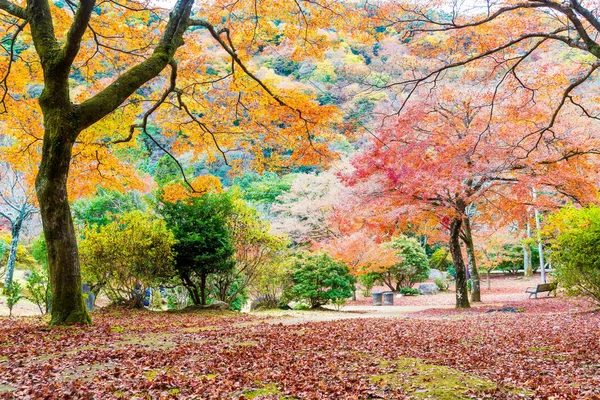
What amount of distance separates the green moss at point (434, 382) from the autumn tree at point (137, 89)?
13.1 ft

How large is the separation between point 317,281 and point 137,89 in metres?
9.36

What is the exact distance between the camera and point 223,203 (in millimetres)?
11695

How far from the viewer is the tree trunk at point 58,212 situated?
15.8 ft

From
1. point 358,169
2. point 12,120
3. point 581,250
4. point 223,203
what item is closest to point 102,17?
point 12,120

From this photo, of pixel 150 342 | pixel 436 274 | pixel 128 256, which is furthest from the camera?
pixel 436 274

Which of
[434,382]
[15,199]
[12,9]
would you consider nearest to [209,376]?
[434,382]

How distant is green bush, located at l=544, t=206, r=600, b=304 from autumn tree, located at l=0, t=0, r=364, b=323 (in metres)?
5.65

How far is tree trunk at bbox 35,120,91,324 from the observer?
4.81m

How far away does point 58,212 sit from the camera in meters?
4.86

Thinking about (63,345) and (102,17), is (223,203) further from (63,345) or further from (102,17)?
(63,345)

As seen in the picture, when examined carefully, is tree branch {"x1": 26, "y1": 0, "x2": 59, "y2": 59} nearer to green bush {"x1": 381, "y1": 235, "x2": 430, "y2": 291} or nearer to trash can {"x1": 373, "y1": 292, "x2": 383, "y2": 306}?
trash can {"x1": 373, "y1": 292, "x2": 383, "y2": 306}

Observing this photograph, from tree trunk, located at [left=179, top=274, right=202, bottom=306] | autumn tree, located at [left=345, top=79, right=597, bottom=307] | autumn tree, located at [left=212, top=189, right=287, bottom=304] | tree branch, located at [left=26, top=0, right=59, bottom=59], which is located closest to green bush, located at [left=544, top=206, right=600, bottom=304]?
autumn tree, located at [left=345, top=79, right=597, bottom=307]

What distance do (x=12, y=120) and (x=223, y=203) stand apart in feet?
17.4

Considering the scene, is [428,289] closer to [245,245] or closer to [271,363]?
[245,245]
